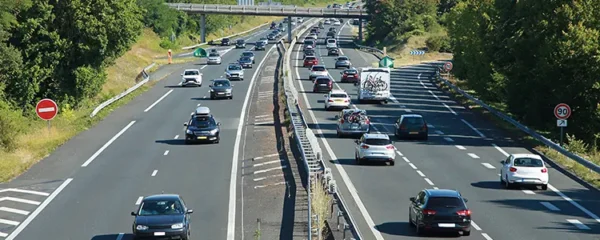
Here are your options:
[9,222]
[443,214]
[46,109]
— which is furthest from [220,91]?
[443,214]

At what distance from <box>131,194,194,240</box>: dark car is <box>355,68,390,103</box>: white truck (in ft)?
136

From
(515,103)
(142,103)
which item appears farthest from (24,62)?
(515,103)

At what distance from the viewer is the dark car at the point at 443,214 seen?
26.1m

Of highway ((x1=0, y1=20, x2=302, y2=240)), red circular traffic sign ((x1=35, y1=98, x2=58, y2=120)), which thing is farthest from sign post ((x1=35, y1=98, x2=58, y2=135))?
highway ((x1=0, y1=20, x2=302, y2=240))

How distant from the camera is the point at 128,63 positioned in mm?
100812

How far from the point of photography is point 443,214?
2619cm

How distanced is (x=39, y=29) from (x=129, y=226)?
39001 millimetres

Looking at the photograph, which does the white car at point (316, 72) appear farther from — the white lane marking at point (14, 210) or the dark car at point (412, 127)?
the white lane marking at point (14, 210)

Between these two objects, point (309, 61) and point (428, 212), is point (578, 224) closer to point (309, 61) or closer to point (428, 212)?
point (428, 212)

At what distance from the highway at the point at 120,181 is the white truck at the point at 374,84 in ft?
36.7

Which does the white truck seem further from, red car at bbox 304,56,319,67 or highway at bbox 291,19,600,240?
red car at bbox 304,56,319,67

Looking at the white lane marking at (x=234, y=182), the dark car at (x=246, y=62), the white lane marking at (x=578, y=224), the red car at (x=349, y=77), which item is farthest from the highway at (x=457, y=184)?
the dark car at (x=246, y=62)

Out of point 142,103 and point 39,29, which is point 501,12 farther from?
point 39,29

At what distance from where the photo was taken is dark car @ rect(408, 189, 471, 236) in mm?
26125
